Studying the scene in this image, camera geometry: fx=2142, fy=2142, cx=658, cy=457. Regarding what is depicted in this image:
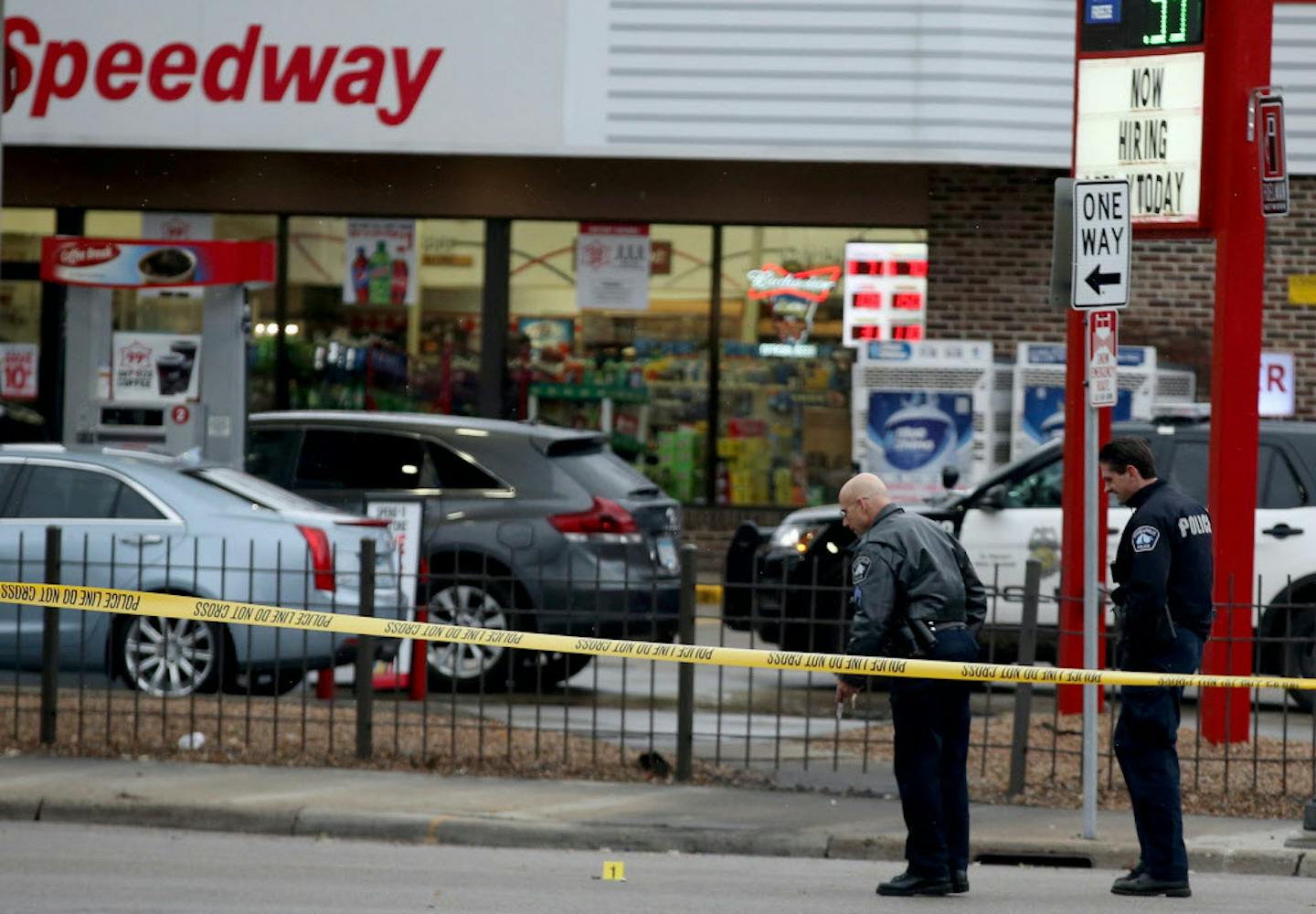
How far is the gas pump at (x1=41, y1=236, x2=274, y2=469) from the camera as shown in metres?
15.4

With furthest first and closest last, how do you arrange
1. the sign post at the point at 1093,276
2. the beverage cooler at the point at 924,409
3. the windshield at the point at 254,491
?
the beverage cooler at the point at 924,409
the windshield at the point at 254,491
the sign post at the point at 1093,276

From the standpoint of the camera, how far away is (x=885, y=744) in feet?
36.6

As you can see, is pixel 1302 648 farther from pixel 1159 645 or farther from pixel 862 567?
pixel 862 567

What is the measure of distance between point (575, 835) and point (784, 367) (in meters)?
12.1

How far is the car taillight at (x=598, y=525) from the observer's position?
13.5 metres

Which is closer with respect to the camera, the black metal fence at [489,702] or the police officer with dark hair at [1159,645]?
the police officer with dark hair at [1159,645]

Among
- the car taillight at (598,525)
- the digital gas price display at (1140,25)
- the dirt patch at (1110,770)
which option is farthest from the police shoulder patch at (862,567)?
the car taillight at (598,525)

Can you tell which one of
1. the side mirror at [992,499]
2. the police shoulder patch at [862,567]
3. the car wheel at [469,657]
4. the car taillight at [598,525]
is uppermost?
the side mirror at [992,499]

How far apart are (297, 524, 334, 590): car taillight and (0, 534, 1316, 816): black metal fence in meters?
0.06

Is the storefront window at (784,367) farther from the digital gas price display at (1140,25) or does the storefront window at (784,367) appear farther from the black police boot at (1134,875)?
the black police boot at (1134,875)

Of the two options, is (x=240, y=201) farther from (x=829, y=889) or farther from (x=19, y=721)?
(x=829, y=889)

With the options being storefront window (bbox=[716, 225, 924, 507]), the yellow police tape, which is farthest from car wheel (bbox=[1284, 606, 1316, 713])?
storefront window (bbox=[716, 225, 924, 507])

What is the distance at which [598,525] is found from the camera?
13.6m

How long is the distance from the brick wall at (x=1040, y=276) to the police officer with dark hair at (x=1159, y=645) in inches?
485
